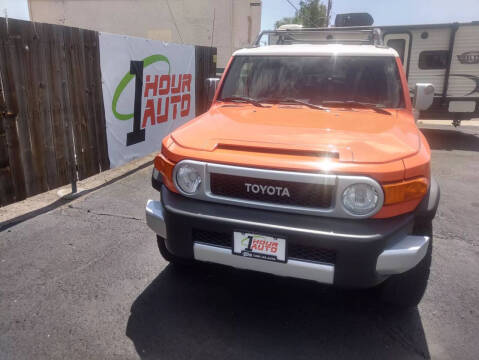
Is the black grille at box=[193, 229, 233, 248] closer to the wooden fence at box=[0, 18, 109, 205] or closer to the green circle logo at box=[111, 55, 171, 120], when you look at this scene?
the wooden fence at box=[0, 18, 109, 205]

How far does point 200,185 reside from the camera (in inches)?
100

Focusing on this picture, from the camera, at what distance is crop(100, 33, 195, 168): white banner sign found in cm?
595

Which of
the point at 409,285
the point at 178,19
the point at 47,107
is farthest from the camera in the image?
the point at 178,19

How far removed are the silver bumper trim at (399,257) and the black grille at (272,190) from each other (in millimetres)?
435

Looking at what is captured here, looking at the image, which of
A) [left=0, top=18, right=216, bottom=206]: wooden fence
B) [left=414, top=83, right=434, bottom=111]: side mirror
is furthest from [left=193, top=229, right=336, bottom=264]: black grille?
[left=0, top=18, right=216, bottom=206]: wooden fence

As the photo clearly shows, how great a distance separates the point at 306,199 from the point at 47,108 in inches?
151

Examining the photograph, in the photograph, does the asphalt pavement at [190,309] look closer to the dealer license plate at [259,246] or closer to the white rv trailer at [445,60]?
the dealer license plate at [259,246]

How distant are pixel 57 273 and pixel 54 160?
209 cm

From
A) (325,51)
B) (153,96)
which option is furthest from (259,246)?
(153,96)

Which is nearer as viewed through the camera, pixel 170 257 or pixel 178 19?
pixel 170 257

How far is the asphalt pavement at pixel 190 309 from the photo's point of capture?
2533mm

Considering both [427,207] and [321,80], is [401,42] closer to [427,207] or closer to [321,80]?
[321,80]

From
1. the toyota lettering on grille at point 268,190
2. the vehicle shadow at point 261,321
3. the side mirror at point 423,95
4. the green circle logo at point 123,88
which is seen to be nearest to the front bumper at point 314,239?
the toyota lettering on grille at point 268,190

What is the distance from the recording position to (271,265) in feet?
7.94
